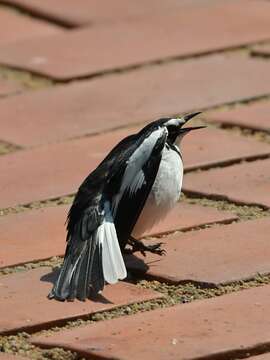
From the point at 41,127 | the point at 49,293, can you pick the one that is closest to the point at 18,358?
the point at 49,293

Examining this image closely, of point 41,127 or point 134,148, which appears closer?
point 134,148

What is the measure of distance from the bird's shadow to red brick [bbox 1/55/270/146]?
1.28m

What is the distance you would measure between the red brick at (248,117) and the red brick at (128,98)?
114 millimetres

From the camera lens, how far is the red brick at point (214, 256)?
161 inches

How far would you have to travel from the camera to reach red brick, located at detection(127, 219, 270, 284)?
4082 millimetres

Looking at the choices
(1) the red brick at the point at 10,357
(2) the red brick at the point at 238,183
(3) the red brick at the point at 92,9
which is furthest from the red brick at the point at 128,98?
(1) the red brick at the point at 10,357

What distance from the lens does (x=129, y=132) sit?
17.8 feet

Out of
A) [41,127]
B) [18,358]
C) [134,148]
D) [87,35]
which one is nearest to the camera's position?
[18,358]

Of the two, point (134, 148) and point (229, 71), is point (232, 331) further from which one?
point (229, 71)

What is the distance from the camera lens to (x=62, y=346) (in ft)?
11.7

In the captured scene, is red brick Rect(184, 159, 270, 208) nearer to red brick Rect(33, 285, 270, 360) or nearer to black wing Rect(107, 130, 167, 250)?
black wing Rect(107, 130, 167, 250)

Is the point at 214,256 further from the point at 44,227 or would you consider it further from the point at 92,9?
the point at 92,9

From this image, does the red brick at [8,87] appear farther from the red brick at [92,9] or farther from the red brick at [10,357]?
the red brick at [10,357]

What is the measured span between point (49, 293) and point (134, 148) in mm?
553
